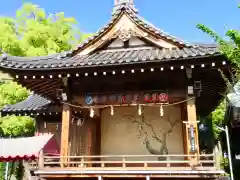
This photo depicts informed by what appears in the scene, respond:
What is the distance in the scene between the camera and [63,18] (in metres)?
23.4

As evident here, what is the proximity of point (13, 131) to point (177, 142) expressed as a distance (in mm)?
9182

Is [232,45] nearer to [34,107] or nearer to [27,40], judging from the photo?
[34,107]

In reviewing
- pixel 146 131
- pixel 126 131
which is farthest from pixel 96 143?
pixel 146 131

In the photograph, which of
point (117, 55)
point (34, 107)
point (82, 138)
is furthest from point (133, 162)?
point (34, 107)

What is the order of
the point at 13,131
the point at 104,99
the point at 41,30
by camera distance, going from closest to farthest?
1. the point at 104,99
2. the point at 13,131
3. the point at 41,30

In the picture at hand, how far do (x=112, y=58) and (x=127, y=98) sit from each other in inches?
59.7

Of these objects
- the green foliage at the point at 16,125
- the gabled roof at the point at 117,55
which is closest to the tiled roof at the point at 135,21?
the gabled roof at the point at 117,55

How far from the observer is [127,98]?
1052 cm

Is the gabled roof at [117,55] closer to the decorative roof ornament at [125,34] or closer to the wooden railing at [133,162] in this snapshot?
the decorative roof ornament at [125,34]

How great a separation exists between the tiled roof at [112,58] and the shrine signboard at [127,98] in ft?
4.37

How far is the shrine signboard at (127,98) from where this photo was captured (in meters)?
10.2

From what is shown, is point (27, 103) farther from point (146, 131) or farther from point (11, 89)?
point (146, 131)

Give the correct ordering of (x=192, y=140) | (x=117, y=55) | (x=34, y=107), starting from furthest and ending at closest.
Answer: (x=34, y=107) → (x=117, y=55) → (x=192, y=140)

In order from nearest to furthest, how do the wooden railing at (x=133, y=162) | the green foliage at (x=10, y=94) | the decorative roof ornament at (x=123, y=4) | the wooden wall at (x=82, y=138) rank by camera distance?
1. the wooden railing at (x=133, y=162)
2. the wooden wall at (x=82, y=138)
3. the decorative roof ornament at (x=123, y=4)
4. the green foliage at (x=10, y=94)
